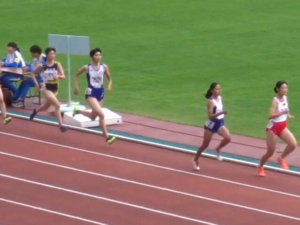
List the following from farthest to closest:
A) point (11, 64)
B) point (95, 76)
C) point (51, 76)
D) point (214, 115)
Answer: point (11, 64)
point (51, 76)
point (95, 76)
point (214, 115)

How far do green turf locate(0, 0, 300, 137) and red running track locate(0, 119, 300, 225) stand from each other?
2.39m

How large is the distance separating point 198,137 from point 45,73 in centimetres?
306

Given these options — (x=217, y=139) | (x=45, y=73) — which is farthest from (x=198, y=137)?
(x=45, y=73)

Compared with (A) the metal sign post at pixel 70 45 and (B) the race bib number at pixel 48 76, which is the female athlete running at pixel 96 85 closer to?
(B) the race bib number at pixel 48 76

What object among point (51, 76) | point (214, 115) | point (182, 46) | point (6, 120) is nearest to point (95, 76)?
point (51, 76)

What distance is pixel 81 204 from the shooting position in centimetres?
1322

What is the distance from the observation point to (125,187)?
1398 cm

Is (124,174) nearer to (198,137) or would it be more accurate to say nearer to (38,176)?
(38,176)

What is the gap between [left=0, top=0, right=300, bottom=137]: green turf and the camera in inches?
748

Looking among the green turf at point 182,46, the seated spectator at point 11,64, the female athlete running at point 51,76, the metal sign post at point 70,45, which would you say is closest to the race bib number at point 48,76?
the female athlete running at point 51,76

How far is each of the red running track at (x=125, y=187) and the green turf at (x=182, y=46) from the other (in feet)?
7.83

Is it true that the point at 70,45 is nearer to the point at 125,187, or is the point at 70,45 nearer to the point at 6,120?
the point at 6,120

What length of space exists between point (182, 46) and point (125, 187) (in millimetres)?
10971

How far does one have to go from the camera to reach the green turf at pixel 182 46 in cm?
1900
